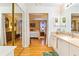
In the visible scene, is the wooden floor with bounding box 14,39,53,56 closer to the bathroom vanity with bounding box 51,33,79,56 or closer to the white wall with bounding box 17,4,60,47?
the white wall with bounding box 17,4,60,47

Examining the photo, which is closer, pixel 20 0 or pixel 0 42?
pixel 20 0

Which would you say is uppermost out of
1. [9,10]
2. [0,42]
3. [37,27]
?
[9,10]

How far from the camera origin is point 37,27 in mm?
6207

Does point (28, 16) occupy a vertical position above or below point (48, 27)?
above

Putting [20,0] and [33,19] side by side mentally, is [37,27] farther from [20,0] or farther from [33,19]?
[20,0]

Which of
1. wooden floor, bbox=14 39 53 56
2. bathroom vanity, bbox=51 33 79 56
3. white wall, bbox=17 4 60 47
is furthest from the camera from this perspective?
white wall, bbox=17 4 60 47

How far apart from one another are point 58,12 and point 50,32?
1.11 m

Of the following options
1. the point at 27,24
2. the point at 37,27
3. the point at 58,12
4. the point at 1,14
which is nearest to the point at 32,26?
the point at 27,24

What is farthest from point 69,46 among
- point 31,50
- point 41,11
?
point 41,11

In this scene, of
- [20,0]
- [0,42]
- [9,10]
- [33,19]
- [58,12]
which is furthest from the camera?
[33,19]

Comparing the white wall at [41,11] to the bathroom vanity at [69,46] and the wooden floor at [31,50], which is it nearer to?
the wooden floor at [31,50]

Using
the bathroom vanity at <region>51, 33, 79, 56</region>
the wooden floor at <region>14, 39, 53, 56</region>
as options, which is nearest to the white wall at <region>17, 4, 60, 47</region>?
the wooden floor at <region>14, 39, 53, 56</region>

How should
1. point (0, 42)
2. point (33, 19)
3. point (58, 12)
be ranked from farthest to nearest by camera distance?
point (33, 19), point (58, 12), point (0, 42)

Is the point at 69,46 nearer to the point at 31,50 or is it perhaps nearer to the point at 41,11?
the point at 31,50
